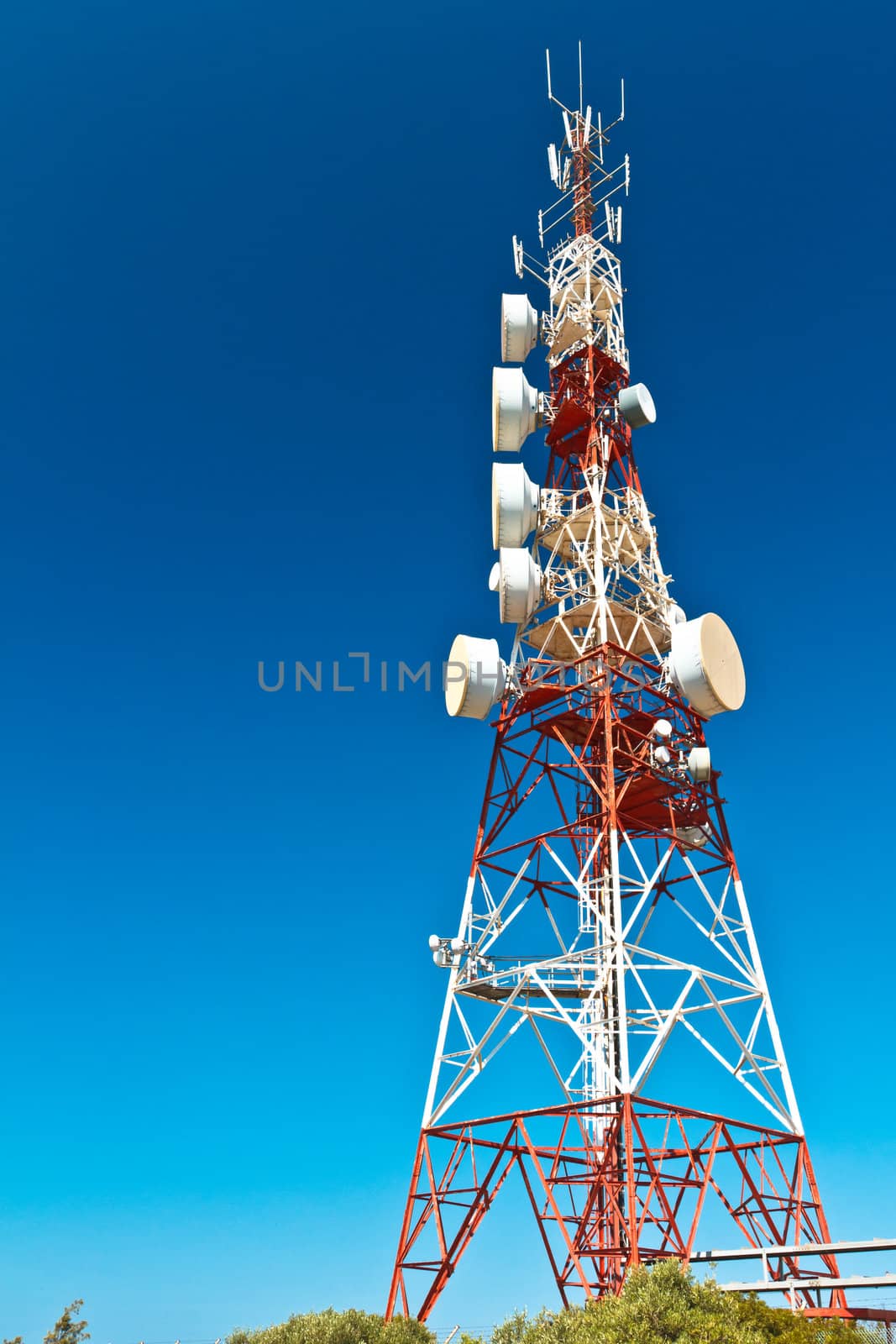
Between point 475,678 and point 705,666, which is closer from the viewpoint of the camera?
point 705,666

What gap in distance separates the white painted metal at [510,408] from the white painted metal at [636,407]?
3.62 metres

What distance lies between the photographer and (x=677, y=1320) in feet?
70.5

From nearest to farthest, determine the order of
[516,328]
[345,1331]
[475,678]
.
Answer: [345,1331]
[475,678]
[516,328]

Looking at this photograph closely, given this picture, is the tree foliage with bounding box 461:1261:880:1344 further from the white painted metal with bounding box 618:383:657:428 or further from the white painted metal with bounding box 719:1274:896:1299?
the white painted metal with bounding box 618:383:657:428

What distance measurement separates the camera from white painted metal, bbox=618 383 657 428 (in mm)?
41312

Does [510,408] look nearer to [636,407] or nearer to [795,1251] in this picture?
[636,407]

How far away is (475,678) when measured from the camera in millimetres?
36062

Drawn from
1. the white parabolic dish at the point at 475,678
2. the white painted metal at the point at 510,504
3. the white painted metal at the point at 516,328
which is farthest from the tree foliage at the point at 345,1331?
the white painted metal at the point at 516,328

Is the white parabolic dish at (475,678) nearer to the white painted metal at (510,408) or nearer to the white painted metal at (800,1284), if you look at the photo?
the white painted metal at (510,408)

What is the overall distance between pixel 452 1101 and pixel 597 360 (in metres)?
28.4

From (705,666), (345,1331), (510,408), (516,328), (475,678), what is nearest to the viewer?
(345,1331)

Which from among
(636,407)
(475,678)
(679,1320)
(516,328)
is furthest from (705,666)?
(679,1320)

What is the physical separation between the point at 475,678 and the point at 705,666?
7507mm

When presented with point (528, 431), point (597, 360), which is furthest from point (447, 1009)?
point (597, 360)
